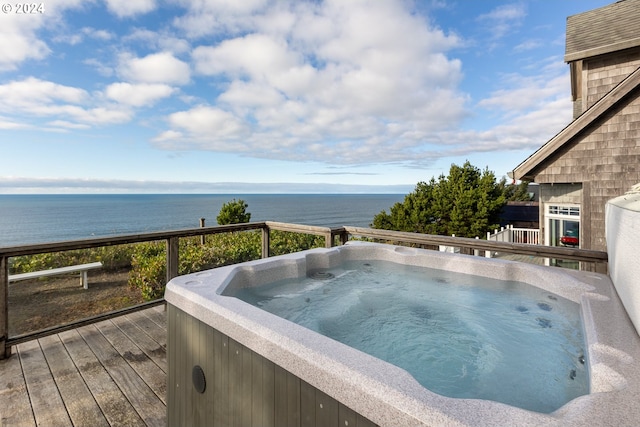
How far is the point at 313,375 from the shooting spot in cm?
94

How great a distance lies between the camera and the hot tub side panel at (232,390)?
94 centimetres

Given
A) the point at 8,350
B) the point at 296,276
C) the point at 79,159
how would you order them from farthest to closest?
the point at 79,159 < the point at 296,276 < the point at 8,350

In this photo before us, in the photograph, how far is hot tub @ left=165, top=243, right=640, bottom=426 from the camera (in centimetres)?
74

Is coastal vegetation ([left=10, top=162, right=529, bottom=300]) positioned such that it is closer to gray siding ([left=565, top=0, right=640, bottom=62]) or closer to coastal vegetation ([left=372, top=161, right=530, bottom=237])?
coastal vegetation ([left=372, top=161, right=530, bottom=237])

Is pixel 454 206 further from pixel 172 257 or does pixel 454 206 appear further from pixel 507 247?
pixel 172 257

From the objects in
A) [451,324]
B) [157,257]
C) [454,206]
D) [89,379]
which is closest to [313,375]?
[451,324]

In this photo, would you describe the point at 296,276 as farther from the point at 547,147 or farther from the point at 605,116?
the point at 605,116

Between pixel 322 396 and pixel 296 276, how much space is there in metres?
1.59

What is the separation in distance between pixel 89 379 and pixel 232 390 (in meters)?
1.26

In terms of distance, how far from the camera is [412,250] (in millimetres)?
2916

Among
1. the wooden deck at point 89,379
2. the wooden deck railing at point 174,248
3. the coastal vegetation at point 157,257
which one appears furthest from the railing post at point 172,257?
the coastal vegetation at point 157,257

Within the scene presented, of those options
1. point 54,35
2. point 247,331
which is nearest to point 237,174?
point 54,35

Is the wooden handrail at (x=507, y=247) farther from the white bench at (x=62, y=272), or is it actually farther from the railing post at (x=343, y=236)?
the white bench at (x=62, y=272)

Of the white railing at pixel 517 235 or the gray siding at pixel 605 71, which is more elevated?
the gray siding at pixel 605 71
